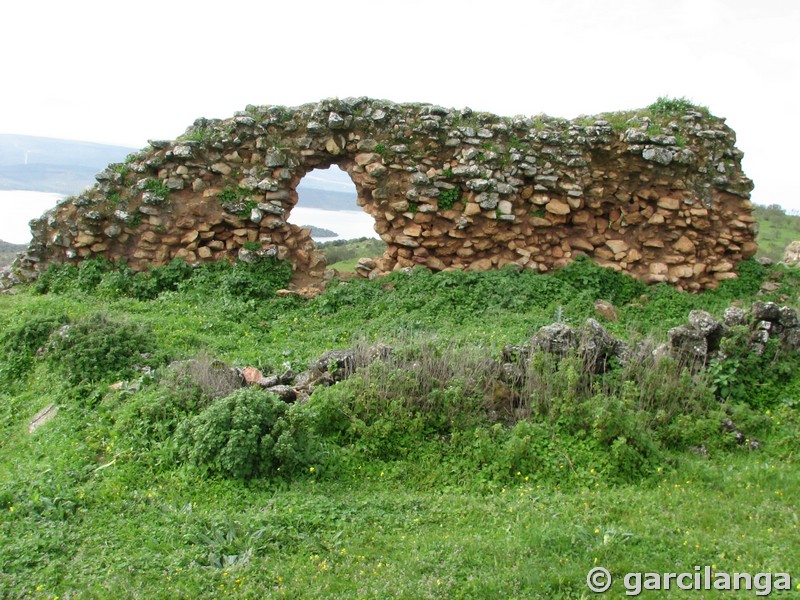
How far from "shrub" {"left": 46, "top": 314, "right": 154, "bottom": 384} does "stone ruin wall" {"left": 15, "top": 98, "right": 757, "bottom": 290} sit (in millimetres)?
3627

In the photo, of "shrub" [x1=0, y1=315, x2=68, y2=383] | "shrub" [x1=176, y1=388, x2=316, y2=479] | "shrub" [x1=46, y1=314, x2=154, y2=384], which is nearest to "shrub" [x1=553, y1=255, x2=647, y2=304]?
"shrub" [x1=176, y1=388, x2=316, y2=479]

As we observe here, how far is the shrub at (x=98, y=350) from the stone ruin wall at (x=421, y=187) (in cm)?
363

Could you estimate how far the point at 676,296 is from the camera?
36.4 ft

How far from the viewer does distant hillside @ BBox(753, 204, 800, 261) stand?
19.9 m

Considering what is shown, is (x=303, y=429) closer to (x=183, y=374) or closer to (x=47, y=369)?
(x=183, y=374)

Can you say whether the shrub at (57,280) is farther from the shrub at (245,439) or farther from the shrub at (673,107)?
the shrub at (673,107)

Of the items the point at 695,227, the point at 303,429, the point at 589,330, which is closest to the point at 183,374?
the point at 303,429

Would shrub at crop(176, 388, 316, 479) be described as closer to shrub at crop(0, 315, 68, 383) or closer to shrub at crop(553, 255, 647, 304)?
shrub at crop(0, 315, 68, 383)

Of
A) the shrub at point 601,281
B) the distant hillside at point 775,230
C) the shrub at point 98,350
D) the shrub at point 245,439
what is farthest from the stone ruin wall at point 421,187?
the distant hillside at point 775,230

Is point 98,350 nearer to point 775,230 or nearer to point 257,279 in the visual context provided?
point 257,279

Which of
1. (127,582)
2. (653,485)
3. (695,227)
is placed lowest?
(127,582)

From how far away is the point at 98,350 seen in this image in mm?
7461

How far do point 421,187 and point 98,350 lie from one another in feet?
20.0

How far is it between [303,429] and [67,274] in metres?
7.56
